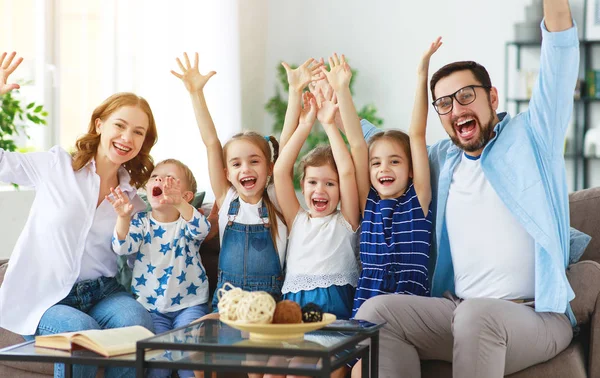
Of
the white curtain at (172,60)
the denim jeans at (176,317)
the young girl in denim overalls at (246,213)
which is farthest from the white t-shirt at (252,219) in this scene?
the white curtain at (172,60)

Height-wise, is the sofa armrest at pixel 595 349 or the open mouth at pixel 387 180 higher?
the open mouth at pixel 387 180

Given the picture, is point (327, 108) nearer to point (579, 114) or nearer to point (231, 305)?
point (231, 305)

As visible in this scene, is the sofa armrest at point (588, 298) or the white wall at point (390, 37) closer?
the sofa armrest at point (588, 298)

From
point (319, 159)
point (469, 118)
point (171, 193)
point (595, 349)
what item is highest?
point (469, 118)

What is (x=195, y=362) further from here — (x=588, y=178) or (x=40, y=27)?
(x=588, y=178)

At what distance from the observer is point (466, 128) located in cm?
231

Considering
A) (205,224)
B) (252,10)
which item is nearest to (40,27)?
(252,10)

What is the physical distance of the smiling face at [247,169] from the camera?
8.31 ft

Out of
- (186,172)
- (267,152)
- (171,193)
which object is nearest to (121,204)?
(171,193)

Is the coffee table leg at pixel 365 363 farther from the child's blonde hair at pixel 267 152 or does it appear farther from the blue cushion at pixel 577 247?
the blue cushion at pixel 577 247

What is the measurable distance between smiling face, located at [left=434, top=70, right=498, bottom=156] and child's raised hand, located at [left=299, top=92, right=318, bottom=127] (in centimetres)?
44

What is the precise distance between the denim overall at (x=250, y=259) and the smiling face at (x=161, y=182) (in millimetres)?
214

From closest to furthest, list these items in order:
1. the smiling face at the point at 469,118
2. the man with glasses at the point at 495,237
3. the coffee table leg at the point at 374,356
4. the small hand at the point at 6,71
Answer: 1. the coffee table leg at the point at 374,356
2. the man with glasses at the point at 495,237
3. the smiling face at the point at 469,118
4. the small hand at the point at 6,71

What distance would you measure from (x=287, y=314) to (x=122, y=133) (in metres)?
1.09
